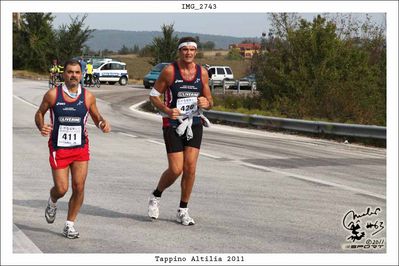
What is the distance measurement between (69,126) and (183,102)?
3.99 ft

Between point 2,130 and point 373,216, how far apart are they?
13.0 ft

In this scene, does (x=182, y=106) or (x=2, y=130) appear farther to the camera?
(x=182, y=106)

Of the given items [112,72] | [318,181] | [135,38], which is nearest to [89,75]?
[112,72]

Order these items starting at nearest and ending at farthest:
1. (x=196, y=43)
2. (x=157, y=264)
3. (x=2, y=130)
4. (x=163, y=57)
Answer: (x=157, y=264), (x=2, y=130), (x=196, y=43), (x=163, y=57)

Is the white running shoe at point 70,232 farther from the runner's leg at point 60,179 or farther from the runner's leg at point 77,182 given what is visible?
the runner's leg at point 60,179

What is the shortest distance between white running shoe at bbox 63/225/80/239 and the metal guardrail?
10485 millimetres

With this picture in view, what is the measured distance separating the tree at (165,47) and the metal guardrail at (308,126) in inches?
546

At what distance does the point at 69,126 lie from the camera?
6859 millimetres

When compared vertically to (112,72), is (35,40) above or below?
above

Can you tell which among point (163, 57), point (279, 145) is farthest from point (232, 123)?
point (163, 57)

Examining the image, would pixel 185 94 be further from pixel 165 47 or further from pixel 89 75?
pixel 89 75

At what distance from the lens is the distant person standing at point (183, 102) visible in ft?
24.1

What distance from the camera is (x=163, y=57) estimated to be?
41.2m

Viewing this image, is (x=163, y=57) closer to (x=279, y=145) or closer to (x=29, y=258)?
(x=279, y=145)
